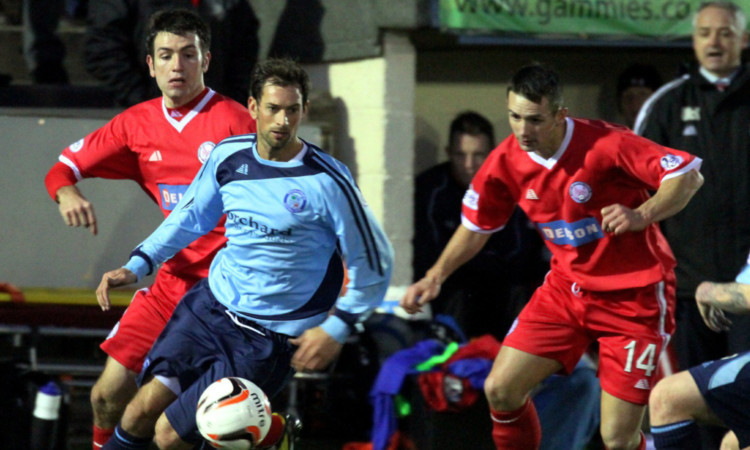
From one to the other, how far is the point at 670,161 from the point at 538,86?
1.92 feet

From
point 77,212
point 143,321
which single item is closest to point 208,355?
point 143,321

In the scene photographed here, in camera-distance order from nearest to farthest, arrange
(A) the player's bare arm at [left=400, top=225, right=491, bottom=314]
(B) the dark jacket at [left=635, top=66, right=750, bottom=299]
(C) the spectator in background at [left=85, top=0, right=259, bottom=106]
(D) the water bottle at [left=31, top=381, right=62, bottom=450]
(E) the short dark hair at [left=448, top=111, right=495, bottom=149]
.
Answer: (A) the player's bare arm at [left=400, top=225, right=491, bottom=314]
(D) the water bottle at [left=31, top=381, right=62, bottom=450]
(B) the dark jacket at [left=635, top=66, right=750, bottom=299]
(C) the spectator in background at [left=85, top=0, right=259, bottom=106]
(E) the short dark hair at [left=448, top=111, right=495, bottom=149]

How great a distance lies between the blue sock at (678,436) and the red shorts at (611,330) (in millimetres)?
559

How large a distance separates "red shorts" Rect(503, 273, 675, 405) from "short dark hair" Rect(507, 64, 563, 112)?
0.81m

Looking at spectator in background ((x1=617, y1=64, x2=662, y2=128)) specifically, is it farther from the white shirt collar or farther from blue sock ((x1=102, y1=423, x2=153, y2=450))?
blue sock ((x1=102, y1=423, x2=153, y2=450))

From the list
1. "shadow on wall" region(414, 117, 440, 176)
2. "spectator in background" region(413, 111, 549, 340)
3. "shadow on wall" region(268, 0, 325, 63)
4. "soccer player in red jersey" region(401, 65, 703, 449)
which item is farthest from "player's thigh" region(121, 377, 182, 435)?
"shadow on wall" region(414, 117, 440, 176)

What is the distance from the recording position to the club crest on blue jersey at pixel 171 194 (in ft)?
16.7

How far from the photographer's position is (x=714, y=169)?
580 cm

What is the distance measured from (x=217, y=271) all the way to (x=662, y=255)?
185 centimetres

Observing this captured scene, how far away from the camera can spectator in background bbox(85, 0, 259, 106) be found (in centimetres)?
639

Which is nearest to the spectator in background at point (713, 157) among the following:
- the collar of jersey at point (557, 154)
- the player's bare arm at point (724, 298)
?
the collar of jersey at point (557, 154)

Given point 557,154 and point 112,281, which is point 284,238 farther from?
point 557,154

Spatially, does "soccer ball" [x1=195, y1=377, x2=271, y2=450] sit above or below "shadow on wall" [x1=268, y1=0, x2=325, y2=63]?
below

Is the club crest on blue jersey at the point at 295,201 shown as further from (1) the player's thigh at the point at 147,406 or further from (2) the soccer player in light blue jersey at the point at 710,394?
(2) the soccer player in light blue jersey at the point at 710,394
